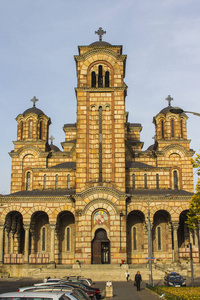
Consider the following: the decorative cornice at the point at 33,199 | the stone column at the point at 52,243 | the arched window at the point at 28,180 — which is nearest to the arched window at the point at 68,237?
the stone column at the point at 52,243

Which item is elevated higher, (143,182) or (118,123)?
(118,123)

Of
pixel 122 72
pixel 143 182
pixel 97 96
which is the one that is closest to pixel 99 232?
pixel 143 182

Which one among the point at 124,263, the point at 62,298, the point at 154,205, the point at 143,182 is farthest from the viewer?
the point at 143,182

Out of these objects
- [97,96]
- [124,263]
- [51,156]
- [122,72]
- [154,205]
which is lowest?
[124,263]

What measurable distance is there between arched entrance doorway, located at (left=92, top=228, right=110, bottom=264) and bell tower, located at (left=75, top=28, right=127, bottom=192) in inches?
189

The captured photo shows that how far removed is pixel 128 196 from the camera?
131 feet

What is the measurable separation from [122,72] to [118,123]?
566cm

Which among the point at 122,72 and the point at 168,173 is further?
the point at 168,173

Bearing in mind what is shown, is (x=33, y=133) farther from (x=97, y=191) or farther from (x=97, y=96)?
(x=97, y=191)

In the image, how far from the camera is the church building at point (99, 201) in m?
39.4

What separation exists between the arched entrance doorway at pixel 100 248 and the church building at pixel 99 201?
0.10 metres

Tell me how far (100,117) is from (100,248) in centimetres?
1346

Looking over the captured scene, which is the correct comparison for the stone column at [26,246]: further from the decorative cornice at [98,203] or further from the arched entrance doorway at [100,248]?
the arched entrance doorway at [100,248]

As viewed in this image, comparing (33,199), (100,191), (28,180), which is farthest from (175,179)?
(28,180)
